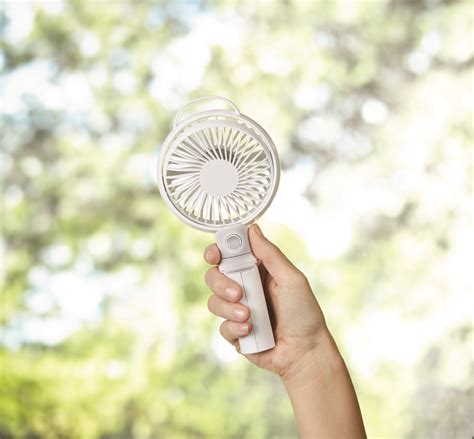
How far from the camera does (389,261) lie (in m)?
3.38

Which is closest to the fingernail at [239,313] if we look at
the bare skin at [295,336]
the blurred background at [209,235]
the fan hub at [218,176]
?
the bare skin at [295,336]

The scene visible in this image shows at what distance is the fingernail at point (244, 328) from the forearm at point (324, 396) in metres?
0.13

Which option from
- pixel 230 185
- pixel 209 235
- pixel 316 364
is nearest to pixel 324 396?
pixel 316 364

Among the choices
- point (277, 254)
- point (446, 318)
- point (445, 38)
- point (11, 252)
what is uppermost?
point (445, 38)

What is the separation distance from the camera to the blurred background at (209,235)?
3287 mm

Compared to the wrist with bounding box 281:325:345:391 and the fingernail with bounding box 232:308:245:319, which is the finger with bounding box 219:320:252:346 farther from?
the wrist with bounding box 281:325:345:391

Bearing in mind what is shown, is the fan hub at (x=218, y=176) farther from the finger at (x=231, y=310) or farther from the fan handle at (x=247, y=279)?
the finger at (x=231, y=310)

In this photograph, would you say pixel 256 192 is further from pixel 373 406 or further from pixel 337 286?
pixel 373 406

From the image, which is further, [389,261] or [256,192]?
[389,261]

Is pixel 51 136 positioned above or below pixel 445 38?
below

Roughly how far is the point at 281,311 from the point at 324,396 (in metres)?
0.20

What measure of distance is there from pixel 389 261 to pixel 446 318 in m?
0.45

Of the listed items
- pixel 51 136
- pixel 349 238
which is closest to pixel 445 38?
pixel 349 238

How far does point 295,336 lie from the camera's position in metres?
1.26
